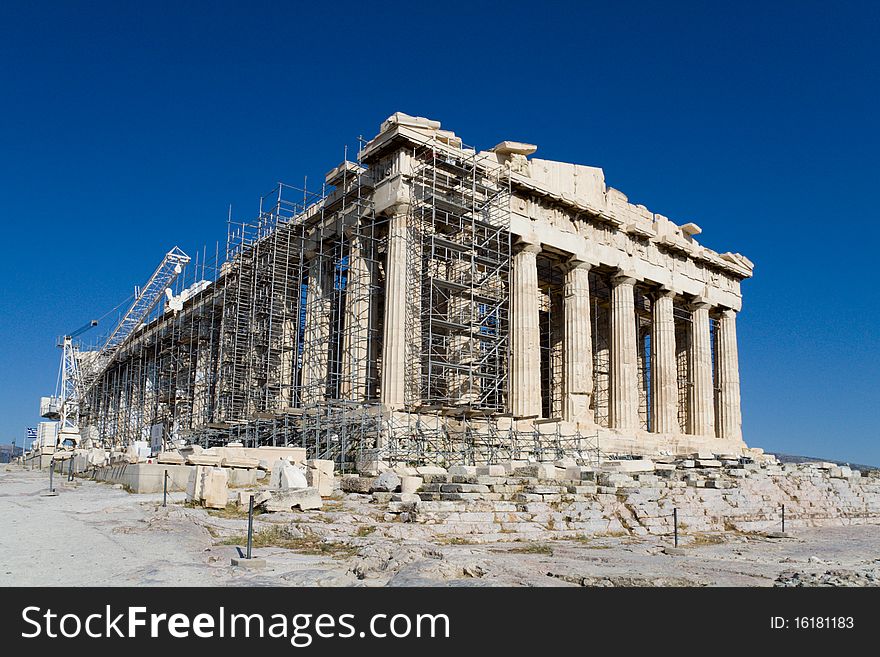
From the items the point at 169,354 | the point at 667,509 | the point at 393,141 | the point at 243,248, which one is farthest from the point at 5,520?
the point at 169,354

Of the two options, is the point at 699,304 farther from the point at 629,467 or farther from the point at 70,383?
the point at 70,383

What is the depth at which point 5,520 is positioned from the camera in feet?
48.6

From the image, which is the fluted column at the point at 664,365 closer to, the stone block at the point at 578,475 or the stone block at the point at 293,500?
the stone block at the point at 578,475

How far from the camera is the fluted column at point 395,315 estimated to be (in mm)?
27297

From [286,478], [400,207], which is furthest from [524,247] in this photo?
[286,478]

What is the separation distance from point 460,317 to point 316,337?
648 centimetres

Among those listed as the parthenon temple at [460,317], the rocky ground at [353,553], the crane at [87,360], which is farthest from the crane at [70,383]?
the rocky ground at [353,553]

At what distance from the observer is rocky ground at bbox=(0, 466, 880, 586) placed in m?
9.41

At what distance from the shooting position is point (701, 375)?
41125 millimetres

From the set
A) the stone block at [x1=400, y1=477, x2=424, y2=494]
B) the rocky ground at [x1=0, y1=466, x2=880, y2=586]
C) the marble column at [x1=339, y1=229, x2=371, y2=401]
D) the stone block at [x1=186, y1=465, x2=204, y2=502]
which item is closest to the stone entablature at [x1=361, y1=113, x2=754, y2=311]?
the marble column at [x1=339, y1=229, x2=371, y2=401]

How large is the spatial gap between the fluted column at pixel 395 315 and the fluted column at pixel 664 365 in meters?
16.2

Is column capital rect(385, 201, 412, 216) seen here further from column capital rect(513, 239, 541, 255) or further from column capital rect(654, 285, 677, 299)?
column capital rect(654, 285, 677, 299)
